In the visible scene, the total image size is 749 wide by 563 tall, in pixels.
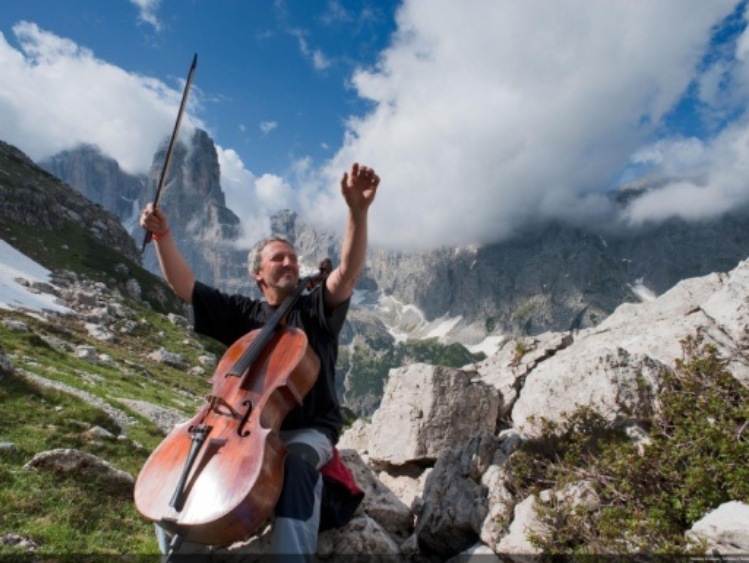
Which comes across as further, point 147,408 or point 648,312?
point 147,408

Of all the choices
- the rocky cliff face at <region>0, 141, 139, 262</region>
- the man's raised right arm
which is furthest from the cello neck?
the rocky cliff face at <region>0, 141, 139, 262</region>

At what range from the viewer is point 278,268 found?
6.85 meters

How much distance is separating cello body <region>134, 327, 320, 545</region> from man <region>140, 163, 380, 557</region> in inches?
12.4

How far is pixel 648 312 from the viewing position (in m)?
16.9

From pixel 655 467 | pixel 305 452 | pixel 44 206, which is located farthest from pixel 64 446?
pixel 44 206

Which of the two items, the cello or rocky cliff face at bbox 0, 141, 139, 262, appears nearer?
the cello

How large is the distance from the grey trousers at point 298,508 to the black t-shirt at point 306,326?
483mm

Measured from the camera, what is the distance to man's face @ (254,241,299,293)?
6.85m

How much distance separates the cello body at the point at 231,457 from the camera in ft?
14.3

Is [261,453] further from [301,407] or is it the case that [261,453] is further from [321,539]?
[321,539]

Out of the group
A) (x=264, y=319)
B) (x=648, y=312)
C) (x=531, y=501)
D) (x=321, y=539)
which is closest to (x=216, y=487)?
(x=321, y=539)

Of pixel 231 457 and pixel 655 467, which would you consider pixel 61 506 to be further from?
pixel 655 467

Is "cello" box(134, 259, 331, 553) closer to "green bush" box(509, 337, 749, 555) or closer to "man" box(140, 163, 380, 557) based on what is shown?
"man" box(140, 163, 380, 557)

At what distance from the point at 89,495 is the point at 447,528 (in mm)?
5704
